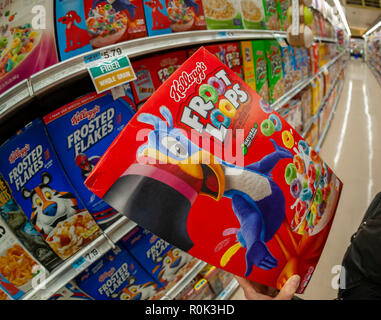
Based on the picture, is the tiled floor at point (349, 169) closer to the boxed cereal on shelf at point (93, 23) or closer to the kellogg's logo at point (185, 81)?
the kellogg's logo at point (185, 81)

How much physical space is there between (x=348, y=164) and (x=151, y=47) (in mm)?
3156

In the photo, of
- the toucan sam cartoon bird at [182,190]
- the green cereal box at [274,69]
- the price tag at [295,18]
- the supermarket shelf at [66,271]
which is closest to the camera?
the toucan sam cartoon bird at [182,190]

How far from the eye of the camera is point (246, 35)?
1492 mm

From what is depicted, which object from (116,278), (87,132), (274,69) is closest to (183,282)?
(116,278)

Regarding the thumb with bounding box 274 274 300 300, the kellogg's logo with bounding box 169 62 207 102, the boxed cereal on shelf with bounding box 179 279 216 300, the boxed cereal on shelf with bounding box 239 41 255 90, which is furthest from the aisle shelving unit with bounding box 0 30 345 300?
the boxed cereal on shelf with bounding box 179 279 216 300

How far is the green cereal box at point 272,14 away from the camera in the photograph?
1892 mm

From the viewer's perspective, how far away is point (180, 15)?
1.03 m

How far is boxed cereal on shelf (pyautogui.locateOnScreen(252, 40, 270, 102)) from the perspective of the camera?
169 cm

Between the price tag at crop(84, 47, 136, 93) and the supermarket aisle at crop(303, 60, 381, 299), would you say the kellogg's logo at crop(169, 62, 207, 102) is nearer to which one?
the price tag at crop(84, 47, 136, 93)

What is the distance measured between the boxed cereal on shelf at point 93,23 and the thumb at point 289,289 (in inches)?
35.5

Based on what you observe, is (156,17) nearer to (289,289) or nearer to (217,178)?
(217,178)

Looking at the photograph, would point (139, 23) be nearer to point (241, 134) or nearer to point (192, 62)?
point (192, 62)

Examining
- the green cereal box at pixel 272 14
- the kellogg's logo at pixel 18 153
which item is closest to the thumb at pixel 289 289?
the kellogg's logo at pixel 18 153

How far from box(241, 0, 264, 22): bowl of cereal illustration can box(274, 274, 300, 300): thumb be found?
155 centimetres
